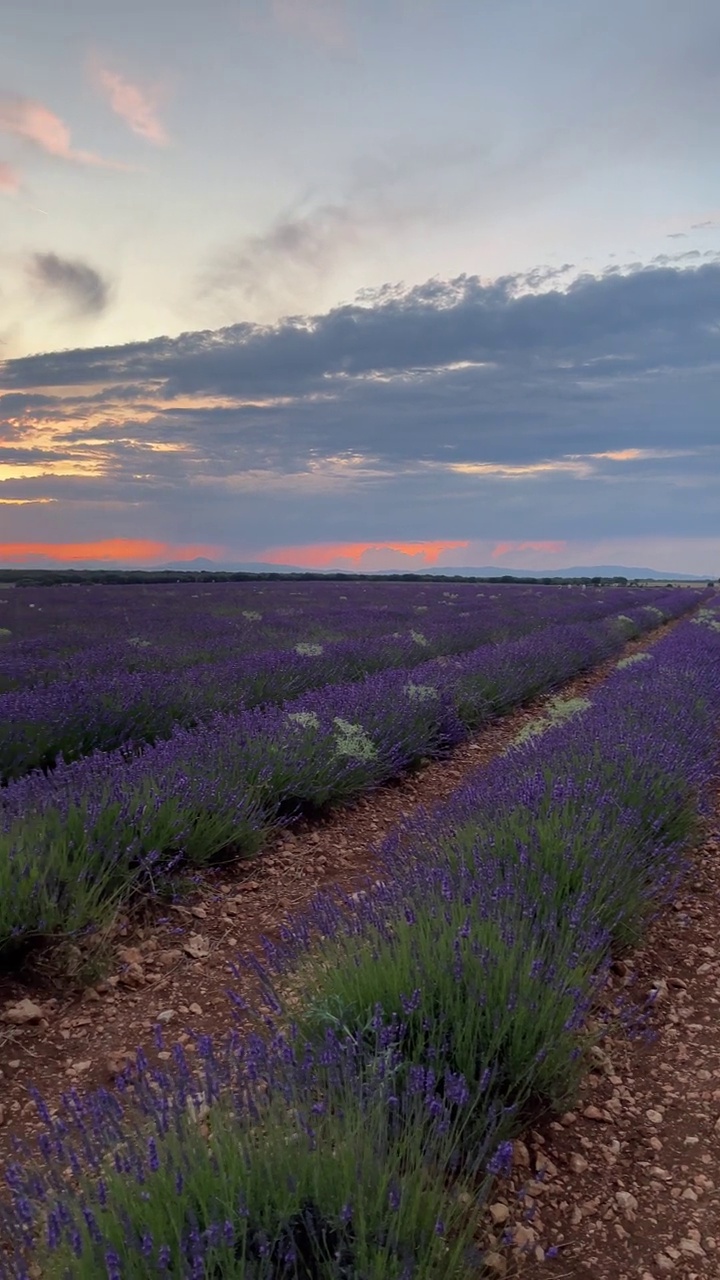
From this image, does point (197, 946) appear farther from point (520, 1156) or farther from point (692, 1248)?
point (692, 1248)

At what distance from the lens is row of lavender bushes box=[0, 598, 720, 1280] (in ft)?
5.26

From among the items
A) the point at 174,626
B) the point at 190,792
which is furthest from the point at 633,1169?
the point at 174,626

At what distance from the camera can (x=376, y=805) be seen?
20.8ft

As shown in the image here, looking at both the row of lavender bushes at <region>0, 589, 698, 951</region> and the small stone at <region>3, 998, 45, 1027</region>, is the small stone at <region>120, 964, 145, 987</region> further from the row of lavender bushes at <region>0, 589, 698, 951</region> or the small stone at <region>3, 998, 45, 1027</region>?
the small stone at <region>3, 998, 45, 1027</region>

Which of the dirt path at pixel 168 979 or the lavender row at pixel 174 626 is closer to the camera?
the dirt path at pixel 168 979

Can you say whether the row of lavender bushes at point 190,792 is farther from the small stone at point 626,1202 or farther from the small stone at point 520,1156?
the small stone at point 626,1202

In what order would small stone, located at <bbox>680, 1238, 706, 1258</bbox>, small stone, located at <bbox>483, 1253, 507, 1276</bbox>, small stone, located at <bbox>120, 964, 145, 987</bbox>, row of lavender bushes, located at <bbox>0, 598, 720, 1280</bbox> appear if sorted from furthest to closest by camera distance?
small stone, located at <bbox>120, 964, 145, 987</bbox>
small stone, located at <bbox>680, 1238, 706, 1258</bbox>
small stone, located at <bbox>483, 1253, 507, 1276</bbox>
row of lavender bushes, located at <bbox>0, 598, 720, 1280</bbox>

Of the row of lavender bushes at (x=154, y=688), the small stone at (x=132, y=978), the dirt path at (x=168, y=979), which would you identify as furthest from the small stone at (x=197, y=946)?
the row of lavender bushes at (x=154, y=688)

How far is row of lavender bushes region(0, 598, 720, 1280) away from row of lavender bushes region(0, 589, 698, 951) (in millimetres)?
1085

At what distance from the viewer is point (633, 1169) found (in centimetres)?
237

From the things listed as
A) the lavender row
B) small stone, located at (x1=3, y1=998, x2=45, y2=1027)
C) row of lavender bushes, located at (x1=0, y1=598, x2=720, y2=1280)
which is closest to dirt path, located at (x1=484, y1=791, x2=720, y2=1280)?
row of lavender bushes, located at (x1=0, y1=598, x2=720, y2=1280)

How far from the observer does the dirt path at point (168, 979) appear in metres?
2.95

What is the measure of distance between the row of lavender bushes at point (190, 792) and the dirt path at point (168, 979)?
0.20 m

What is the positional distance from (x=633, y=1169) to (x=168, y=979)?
208 cm
